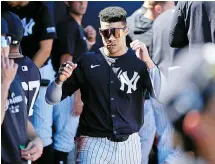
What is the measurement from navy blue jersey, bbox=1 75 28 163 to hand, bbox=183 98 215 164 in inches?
65.7

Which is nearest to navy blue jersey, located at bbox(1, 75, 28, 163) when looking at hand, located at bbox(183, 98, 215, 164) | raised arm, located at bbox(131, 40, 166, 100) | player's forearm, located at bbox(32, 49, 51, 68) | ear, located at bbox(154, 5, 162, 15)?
raised arm, located at bbox(131, 40, 166, 100)

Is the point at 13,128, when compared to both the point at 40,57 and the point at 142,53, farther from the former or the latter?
the point at 40,57

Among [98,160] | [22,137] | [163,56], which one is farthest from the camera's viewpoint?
[163,56]

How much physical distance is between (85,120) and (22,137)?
2.50ft

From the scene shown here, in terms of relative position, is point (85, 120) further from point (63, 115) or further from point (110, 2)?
point (110, 2)

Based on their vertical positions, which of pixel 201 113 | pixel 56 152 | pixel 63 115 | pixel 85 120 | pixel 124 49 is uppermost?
pixel 201 113

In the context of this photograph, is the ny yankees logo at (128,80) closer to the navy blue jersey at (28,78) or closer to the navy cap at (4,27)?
the navy blue jersey at (28,78)

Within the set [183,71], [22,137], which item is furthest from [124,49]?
[183,71]

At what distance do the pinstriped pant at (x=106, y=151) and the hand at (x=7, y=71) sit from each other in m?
0.91

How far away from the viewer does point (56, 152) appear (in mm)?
5234

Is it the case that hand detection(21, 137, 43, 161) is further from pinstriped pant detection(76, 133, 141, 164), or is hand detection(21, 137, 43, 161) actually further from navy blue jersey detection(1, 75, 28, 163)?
pinstriped pant detection(76, 133, 141, 164)

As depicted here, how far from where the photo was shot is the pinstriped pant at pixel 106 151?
11.6ft

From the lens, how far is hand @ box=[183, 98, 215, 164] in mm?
1383

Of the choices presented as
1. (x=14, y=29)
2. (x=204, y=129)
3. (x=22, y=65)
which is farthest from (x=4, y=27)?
(x=204, y=129)
